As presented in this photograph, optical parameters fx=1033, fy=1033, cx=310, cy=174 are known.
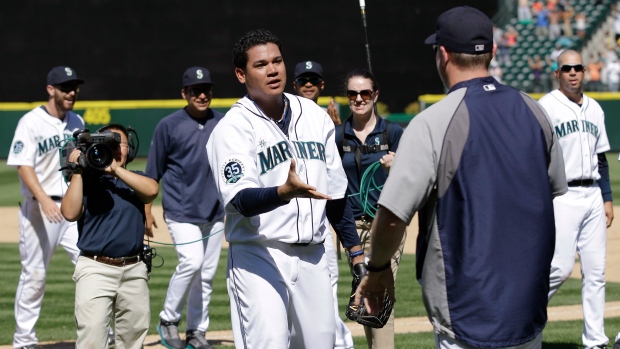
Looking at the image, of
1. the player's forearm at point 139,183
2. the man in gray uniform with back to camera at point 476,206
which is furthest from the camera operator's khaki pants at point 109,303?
the man in gray uniform with back to camera at point 476,206

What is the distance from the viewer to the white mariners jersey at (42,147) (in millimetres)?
8383

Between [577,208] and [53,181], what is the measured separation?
166 inches

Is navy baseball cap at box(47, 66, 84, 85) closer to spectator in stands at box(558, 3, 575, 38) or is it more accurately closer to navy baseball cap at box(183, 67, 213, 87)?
navy baseball cap at box(183, 67, 213, 87)

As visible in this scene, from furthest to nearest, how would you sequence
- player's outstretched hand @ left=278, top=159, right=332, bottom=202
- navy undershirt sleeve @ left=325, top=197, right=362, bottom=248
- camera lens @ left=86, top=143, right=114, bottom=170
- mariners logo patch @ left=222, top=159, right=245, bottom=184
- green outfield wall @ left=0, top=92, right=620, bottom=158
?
1. green outfield wall @ left=0, top=92, right=620, bottom=158
2. camera lens @ left=86, top=143, right=114, bottom=170
3. navy undershirt sleeve @ left=325, top=197, right=362, bottom=248
4. mariners logo patch @ left=222, top=159, right=245, bottom=184
5. player's outstretched hand @ left=278, top=159, right=332, bottom=202

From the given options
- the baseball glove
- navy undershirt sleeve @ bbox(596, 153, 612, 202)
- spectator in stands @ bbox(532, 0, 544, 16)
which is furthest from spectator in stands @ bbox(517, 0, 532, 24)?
the baseball glove

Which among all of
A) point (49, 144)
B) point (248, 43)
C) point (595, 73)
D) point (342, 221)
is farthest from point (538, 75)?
point (248, 43)

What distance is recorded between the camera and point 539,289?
3873 millimetres

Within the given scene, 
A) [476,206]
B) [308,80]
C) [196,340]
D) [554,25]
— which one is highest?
[308,80]

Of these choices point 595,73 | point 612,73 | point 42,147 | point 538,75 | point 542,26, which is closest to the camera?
point 42,147

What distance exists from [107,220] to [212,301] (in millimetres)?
4424

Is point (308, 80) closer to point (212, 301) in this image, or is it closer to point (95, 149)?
point (95, 149)

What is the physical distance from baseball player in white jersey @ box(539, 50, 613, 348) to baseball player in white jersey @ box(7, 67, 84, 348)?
3.88 metres

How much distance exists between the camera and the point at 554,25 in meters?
32.2

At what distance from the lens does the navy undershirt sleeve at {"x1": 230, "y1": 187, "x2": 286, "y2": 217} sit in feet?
14.9
